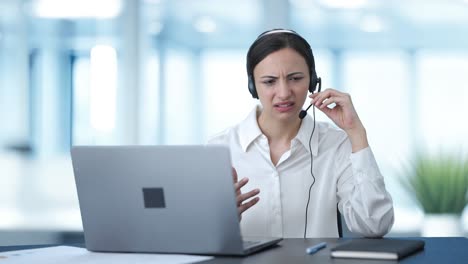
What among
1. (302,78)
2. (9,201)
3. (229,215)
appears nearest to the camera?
(229,215)

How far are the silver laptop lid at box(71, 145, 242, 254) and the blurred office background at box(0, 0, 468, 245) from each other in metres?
2.83

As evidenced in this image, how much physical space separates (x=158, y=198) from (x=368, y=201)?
0.64m

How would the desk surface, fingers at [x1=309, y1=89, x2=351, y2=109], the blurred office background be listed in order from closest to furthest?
the desk surface
fingers at [x1=309, y1=89, x2=351, y2=109]
the blurred office background

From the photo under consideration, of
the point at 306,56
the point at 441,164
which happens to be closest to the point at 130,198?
the point at 306,56

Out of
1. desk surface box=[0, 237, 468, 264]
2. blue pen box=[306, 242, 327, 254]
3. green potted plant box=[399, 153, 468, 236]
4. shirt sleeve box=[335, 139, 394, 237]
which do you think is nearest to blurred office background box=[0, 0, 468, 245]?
green potted plant box=[399, 153, 468, 236]

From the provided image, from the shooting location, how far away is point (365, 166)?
1945 millimetres

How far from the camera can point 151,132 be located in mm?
4578

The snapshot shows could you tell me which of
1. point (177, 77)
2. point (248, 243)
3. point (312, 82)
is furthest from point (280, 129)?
point (177, 77)

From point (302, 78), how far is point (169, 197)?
2.38 feet

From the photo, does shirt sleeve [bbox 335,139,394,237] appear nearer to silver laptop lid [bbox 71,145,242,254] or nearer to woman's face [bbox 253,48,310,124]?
woman's face [bbox 253,48,310,124]

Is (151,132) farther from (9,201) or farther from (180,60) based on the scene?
(9,201)

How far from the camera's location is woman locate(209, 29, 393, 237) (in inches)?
81.4

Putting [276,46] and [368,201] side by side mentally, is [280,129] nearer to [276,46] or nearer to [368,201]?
[276,46]

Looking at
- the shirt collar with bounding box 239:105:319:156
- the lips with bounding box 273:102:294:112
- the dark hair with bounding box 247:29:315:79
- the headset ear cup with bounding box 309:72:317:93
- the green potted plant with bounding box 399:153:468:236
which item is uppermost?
the dark hair with bounding box 247:29:315:79
